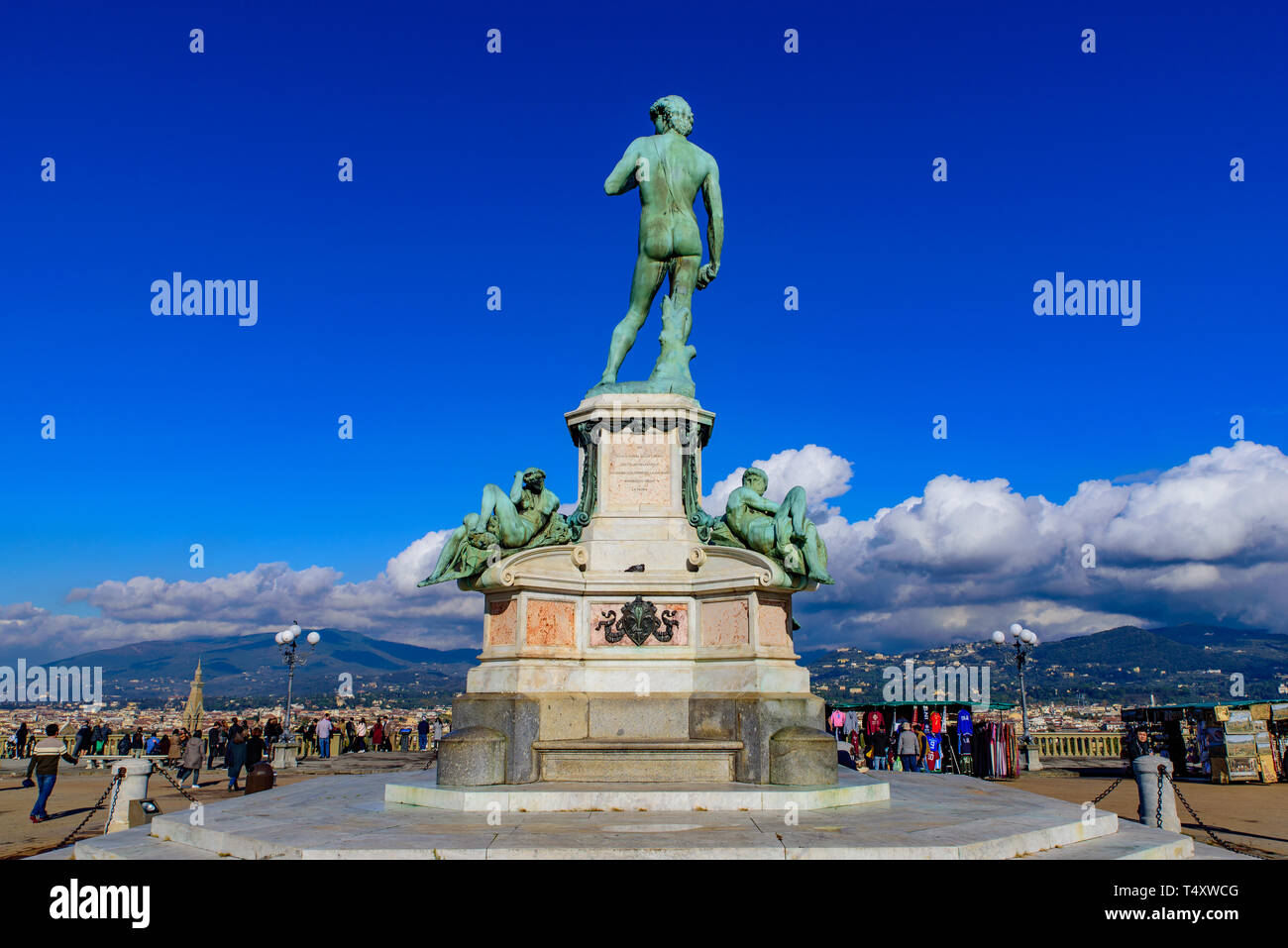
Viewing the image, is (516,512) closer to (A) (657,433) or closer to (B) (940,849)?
(A) (657,433)


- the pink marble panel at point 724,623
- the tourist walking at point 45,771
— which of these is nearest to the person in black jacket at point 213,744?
the tourist walking at point 45,771

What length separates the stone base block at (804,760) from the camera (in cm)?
892

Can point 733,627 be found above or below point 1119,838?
above

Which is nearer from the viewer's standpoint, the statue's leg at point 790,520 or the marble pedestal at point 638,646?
the marble pedestal at point 638,646

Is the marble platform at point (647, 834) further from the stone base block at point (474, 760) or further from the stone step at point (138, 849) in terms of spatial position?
the stone base block at point (474, 760)

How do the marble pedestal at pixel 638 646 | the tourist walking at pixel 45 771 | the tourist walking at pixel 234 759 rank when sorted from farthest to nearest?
the tourist walking at pixel 234 759
the tourist walking at pixel 45 771
the marble pedestal at pixel 638 646

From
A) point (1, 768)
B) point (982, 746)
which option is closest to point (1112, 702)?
point (982, 746)

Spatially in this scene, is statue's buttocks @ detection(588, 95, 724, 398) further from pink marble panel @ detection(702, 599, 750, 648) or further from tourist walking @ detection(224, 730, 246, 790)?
tourist walking @ detection(224, 730, 246, 790)

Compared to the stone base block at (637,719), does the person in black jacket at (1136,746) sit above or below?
below

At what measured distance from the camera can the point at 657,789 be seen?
8477 mm

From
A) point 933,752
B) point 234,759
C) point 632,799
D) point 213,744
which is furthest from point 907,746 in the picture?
point 213,744

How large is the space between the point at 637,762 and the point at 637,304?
19.5ft

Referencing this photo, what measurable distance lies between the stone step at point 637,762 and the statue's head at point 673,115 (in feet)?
25.7

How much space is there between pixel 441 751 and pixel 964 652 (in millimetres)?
101641
